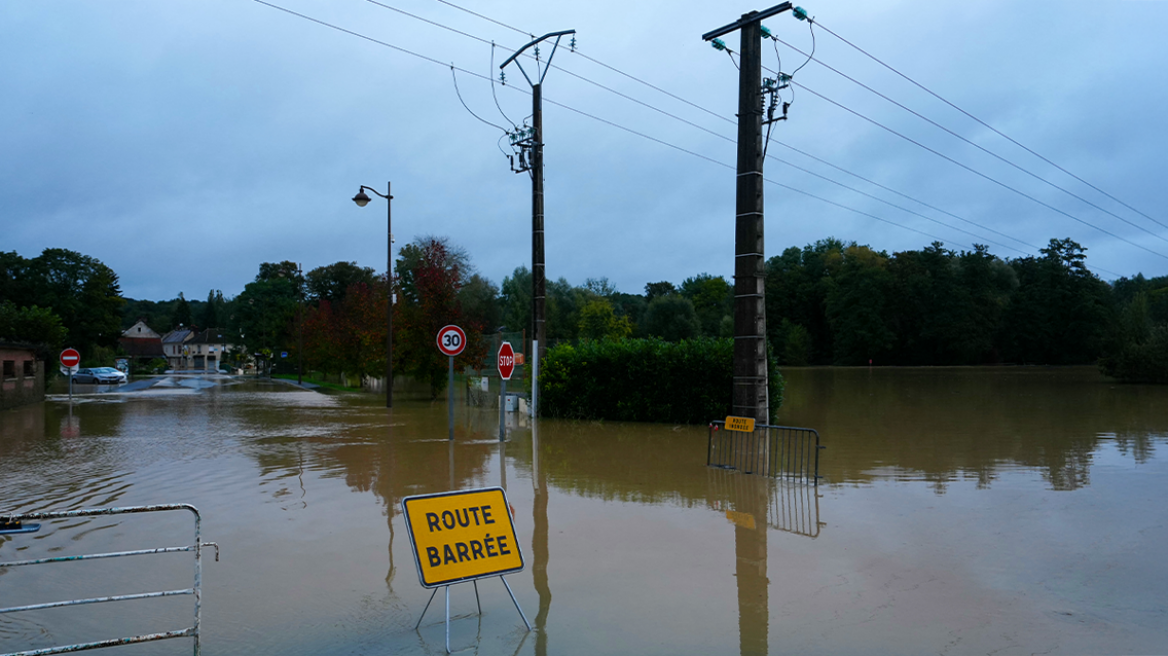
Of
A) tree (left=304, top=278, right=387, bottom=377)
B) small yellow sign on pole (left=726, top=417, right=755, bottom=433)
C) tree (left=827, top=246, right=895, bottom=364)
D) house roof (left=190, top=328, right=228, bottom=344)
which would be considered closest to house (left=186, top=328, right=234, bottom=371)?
house roof (left=190, top=328, right=228, bottom=344)

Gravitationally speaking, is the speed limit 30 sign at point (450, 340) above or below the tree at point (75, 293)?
below

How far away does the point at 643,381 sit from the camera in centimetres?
2025

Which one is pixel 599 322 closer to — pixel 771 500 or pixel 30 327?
pixel 30 327

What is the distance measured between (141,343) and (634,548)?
473ft

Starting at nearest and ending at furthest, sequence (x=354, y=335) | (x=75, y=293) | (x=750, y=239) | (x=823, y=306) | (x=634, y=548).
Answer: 1. (x=634, y=548)
2. (x=750, y=239)
3. (x=354, y=335)
4. (x=75, y=293)
5. (x=823, y=306)

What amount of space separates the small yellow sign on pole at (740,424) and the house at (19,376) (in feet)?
93.2

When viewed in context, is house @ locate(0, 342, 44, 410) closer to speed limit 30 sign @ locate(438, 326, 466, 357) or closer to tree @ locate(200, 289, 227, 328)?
speed limit 30 sign @ locate(438, 326, 466, 357)

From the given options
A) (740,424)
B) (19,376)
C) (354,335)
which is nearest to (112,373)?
(354,335)

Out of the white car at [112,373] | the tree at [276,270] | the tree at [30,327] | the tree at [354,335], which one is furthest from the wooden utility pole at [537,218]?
the tree at [276,270]

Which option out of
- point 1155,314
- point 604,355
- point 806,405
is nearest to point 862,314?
point 1155,314

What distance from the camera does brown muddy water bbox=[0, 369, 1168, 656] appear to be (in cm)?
521

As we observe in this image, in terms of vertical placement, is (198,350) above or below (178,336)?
below

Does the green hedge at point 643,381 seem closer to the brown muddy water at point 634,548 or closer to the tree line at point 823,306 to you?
the brown muddy water at point 634,548

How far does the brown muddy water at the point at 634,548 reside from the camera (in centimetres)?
521
